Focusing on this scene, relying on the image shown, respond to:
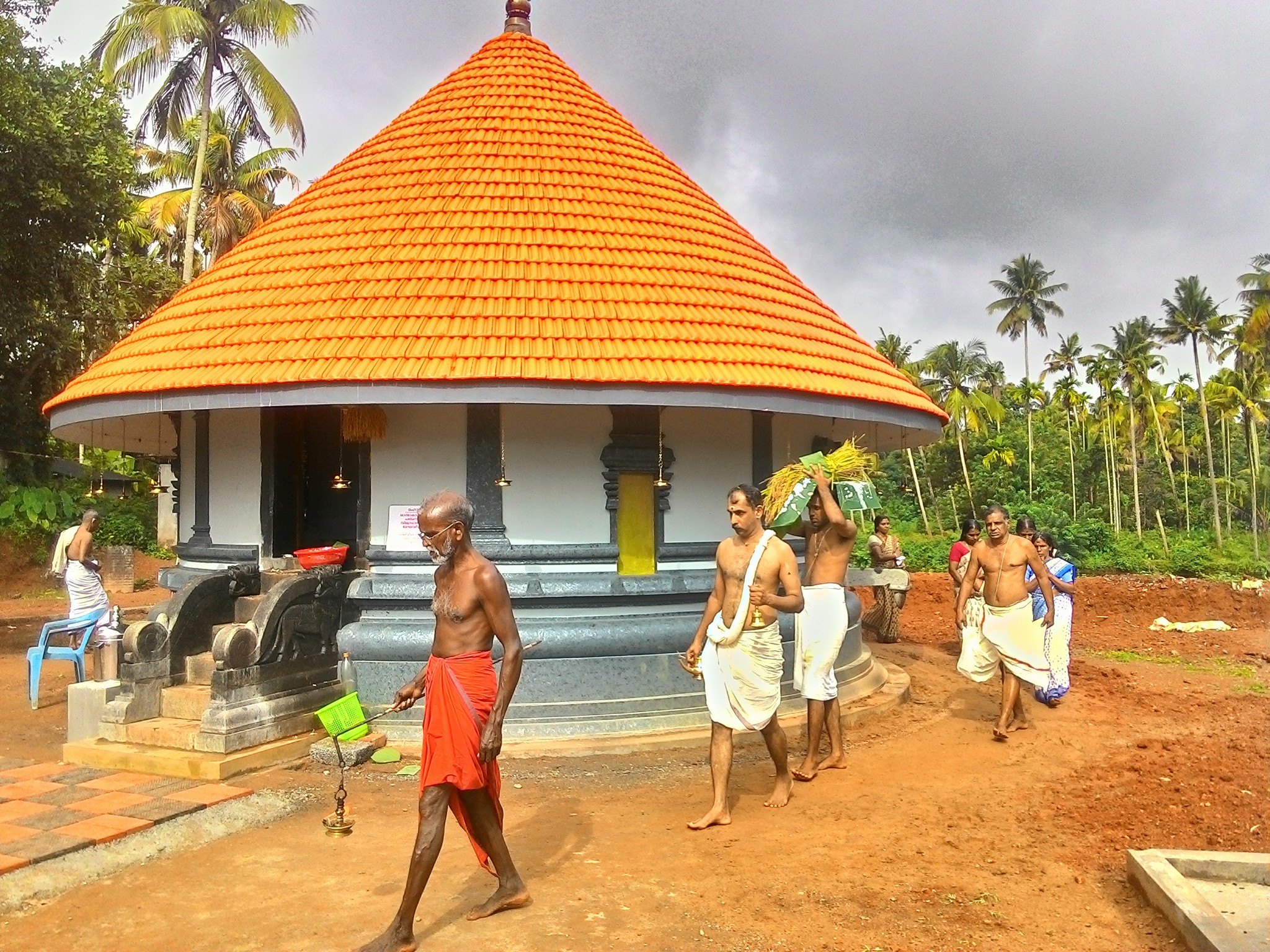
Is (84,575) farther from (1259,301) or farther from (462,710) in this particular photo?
(1259,301)

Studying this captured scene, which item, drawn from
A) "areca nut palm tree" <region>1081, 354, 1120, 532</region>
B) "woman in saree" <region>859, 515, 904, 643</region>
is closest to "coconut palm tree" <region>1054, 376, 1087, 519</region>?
"areca nut palm tree" <region>1081, 354, 1120, 532</region>

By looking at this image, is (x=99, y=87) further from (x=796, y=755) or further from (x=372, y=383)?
(x=796, y=755)

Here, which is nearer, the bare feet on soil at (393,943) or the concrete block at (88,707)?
the bare feet on soil at (393,943)

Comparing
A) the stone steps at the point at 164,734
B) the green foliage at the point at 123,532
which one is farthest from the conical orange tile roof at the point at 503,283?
the green foliage at the point at 123,532

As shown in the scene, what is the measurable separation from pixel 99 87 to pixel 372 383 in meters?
9.28

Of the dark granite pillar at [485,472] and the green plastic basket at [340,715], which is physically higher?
the dark granite pillar at [485,472]

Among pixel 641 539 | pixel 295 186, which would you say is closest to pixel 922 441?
pixel 641 539

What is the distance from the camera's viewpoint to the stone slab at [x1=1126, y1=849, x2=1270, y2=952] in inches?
130

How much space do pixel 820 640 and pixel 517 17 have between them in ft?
24.1

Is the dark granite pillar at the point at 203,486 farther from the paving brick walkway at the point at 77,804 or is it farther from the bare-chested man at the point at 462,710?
the bare-chested man at the point at 462,710

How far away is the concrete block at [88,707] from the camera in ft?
20.6

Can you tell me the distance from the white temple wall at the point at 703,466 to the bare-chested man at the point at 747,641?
2.46 m

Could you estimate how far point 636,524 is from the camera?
744 cm

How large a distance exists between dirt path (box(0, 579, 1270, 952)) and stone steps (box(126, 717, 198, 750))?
0.66m
